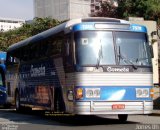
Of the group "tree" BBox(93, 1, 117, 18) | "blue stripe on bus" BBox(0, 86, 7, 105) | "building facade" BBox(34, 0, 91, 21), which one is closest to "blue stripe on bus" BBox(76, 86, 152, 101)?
"blue stripe on bus" BBox(0, 86, 7, 105)

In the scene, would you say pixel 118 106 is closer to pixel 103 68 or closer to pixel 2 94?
pixel 103 68

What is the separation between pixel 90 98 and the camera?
642 inches

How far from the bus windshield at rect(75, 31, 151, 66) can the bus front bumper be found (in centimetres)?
131

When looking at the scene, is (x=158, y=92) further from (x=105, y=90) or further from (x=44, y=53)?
(x=105, y=90)

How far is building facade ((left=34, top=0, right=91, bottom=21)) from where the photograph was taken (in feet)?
433

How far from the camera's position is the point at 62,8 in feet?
441

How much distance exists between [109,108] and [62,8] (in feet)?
392

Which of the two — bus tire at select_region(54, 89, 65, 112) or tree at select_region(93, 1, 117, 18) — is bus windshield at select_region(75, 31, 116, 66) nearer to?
bus tire at select_region(54, 89, 65, 112)

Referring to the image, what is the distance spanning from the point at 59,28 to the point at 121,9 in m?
42.8

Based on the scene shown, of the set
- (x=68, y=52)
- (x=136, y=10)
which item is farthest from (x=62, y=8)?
(x=68, y=52)

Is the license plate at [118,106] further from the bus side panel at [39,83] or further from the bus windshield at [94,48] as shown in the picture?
the bus side panel at [39,83]

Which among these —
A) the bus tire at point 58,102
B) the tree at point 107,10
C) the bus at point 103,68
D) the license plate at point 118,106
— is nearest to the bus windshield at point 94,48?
the bus at point 103,68

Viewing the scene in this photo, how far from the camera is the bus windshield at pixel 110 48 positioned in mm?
16406

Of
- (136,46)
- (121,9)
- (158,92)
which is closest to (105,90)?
(136,46)
